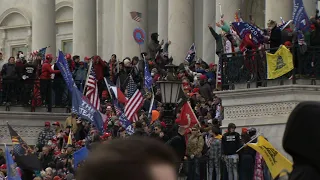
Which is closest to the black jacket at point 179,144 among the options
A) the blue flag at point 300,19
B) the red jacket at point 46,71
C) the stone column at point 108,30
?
the blue flag at point 300,19

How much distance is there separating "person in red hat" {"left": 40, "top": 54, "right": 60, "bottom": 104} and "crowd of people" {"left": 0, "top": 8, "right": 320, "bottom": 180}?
0.12 feet

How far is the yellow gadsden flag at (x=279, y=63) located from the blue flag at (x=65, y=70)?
947 centimetres

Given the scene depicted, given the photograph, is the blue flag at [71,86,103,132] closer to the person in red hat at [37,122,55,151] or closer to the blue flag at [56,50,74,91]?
the blue flag at [56,50,74,91]

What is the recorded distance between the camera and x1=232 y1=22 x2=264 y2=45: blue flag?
30928mm

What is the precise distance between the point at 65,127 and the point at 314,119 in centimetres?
3273

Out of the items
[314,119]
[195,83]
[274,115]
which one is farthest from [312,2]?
[314,119]

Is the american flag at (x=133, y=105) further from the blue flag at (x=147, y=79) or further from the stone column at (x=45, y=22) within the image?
the stone column at (x=45, y=22)

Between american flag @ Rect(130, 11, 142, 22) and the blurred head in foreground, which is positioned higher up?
american flag @ Rect(130, 11, 142, 22)

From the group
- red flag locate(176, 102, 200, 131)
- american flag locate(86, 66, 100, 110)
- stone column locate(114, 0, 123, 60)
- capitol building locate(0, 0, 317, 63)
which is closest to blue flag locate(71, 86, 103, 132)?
american flag locate(86, 66, 100, 110)

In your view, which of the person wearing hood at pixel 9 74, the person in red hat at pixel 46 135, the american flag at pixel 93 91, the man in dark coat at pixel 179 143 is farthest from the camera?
the person in red hat at pixel 46 135

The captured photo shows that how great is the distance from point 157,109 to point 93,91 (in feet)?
18.7

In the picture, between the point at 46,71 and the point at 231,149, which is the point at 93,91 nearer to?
the point at 46,71

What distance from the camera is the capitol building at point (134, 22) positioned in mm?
47594

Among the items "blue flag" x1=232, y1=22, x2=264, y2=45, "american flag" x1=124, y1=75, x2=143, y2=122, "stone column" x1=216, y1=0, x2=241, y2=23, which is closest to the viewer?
"blue flag" x1=232, y1=22, x2=264, y2=45
